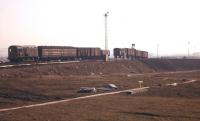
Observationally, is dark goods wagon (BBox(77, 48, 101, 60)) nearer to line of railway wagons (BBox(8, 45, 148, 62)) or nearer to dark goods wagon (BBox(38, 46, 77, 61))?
line of railway wagons (BBox(8, 45, 148, 62))

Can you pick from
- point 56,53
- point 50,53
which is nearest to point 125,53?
point 56,53

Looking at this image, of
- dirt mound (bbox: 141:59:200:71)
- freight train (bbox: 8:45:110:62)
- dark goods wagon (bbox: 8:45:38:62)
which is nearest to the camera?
dark goods wagon (bbox: 8:45:38:62)

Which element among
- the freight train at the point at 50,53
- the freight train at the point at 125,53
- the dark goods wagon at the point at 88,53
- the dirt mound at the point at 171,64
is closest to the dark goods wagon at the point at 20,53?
the freight train at the point at 50,53

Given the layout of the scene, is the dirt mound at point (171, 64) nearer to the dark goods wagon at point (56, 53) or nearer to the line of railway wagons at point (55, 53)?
the line of railway wagons at point (55, 53)

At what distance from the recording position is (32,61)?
3531 inches

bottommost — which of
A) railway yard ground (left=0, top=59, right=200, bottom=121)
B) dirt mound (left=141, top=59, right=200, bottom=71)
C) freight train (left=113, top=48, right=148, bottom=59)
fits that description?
railway yard ground (left=0, top=59, right=200, bottom=121)

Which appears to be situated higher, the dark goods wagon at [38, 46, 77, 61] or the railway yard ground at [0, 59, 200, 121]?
the dark goods wagon at [38, 46, 77, 61]

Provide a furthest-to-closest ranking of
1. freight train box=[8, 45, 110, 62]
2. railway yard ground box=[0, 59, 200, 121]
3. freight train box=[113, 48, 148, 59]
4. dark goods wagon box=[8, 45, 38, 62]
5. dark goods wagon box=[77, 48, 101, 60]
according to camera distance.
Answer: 1. freight train box=[113, 48, 148, 59]
2. dark goods wagon box=[77, 48, 101, 60]
3. freight train box=[8, 45, 110, 62]
4. dark goods wagon box=[8, 45, 38, 62]
5. railway yard ground box=[0, 59, 200, 121]

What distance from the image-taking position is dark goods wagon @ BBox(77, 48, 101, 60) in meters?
108

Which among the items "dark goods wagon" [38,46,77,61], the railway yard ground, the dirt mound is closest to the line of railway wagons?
"dark goods wagon" [38,46,77,61]

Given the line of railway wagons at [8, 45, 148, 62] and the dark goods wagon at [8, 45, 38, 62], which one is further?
the line of railway wagons at [8, 45, 148, 62]

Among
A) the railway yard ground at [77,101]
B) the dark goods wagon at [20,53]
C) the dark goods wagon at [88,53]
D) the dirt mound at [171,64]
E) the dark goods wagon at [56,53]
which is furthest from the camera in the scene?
the dirt mound at [171,64]

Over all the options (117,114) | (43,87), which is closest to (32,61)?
(43,87)

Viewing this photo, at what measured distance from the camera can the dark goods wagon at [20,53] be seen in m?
85.9
